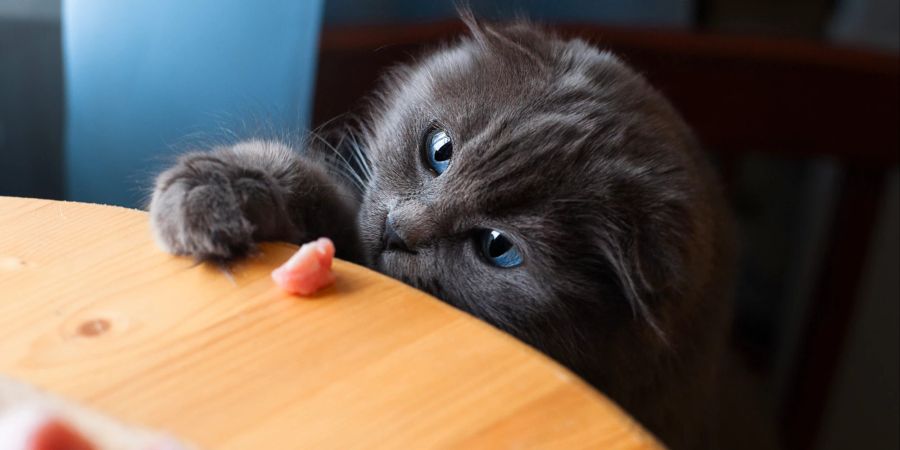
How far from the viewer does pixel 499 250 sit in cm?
99

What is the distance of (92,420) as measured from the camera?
1.69 feet

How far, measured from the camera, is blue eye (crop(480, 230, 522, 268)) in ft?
3.19

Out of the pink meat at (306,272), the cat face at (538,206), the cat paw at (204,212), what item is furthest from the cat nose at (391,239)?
the pink meat at (306,272)

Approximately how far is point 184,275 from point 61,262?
0.33ft

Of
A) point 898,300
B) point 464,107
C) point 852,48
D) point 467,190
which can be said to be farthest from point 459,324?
point 898,300

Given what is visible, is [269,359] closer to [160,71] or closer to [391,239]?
[391,239]

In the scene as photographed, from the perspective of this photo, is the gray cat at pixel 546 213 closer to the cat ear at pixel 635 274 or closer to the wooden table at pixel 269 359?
the cat ear at pixel 635 274

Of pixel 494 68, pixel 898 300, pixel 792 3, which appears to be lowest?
pixel 898 300

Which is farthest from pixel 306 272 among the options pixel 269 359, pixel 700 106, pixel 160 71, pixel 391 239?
pixel 700 106

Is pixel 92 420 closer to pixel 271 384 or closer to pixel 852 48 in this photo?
pixel 271 384

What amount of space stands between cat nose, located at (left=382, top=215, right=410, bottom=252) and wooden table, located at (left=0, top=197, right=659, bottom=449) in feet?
0.94

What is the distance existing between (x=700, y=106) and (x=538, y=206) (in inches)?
40.2

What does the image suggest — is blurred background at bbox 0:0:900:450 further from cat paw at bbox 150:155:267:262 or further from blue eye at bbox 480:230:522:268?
blue eye at bbox 480:230:522:268

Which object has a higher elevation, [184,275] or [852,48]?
[852,48]
